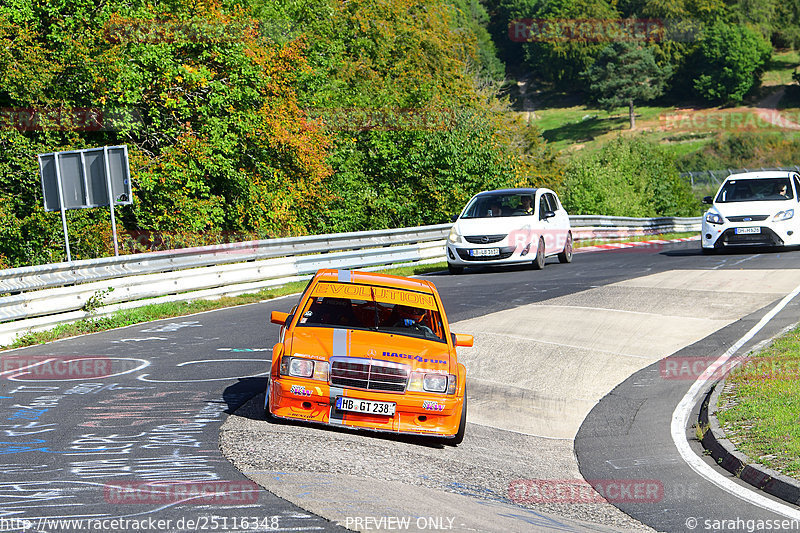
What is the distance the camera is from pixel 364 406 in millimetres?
7953

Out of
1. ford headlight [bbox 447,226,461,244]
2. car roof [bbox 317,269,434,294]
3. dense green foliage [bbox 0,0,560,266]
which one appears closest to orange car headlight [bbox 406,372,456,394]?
car roof [bbox 317,269,434,294]

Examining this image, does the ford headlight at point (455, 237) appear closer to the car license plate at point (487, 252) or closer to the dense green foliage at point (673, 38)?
the car license plate at point (487, 252)

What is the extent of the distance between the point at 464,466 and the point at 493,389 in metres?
3.35

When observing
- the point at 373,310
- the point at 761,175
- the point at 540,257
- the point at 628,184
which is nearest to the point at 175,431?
the point at 373,310

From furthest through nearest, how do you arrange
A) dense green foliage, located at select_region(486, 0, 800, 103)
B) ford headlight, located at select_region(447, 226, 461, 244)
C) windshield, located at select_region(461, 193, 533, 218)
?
1. dense green foliage, located at select_region(486, 0, 800, 103)
2. windshield, located at select_region(461, 193, 533, 218)
3. ford headlight, located at select_region(447, 226, 461, 244)

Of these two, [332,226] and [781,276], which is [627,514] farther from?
[332,226]

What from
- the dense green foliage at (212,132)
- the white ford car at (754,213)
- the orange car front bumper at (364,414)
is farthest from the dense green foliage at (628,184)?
the orange car front bumper at (364,414)

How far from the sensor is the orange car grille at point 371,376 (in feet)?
26.2

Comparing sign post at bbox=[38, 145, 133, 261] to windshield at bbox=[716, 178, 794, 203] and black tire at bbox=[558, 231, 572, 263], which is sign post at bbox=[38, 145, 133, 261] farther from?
windshield at bbox=[716, 178, 794, 203]

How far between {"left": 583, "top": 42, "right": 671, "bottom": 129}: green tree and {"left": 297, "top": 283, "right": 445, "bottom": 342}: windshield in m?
126

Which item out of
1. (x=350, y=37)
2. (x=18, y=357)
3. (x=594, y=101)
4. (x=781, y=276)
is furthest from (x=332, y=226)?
(x=594, y=101)

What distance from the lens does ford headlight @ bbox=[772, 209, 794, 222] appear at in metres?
22.1

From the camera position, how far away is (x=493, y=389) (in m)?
11.0

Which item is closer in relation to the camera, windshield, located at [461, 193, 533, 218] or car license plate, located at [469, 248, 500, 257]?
car license plate, located at [469, 248, 500, 257]
